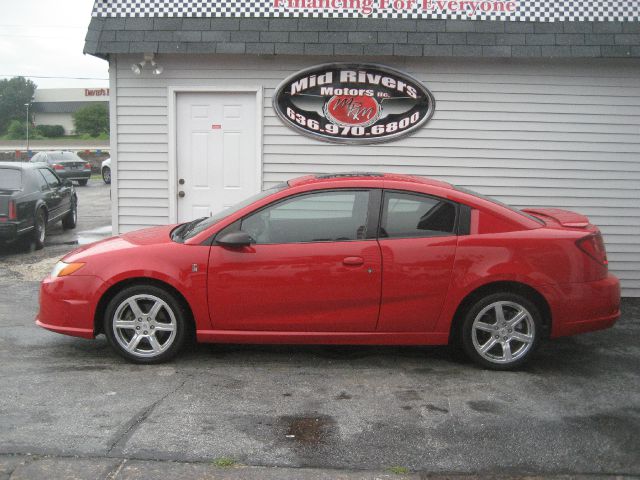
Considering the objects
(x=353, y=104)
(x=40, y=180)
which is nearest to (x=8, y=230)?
(x=40, y=180)

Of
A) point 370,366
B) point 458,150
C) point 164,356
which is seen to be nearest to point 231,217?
point 164,356

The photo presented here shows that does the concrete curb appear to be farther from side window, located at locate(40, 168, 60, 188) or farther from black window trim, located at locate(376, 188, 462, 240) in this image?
side window, located at locate(40, 168, 60, 188)

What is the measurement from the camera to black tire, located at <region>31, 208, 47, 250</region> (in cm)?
1235

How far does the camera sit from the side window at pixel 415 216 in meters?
5.75

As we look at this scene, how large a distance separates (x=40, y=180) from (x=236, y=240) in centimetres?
893

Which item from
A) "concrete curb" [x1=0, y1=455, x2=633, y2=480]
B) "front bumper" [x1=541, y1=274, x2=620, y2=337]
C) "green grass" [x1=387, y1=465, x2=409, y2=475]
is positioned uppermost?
"front bumper" [x1=541, y1=274, x2=620, y2=337]

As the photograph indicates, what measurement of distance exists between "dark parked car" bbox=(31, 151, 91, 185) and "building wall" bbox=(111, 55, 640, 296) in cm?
2168

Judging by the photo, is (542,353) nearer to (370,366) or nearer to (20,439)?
(370,366)

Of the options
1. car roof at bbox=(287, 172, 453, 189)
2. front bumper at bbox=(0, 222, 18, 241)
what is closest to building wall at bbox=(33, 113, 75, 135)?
front bumper at bbox=(0, 222, 18, 241)

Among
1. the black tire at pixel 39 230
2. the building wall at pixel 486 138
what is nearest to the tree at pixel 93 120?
the black tire at pixel 39 230

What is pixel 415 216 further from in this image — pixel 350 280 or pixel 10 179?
pixel 10 179

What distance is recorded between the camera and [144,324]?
227 inches

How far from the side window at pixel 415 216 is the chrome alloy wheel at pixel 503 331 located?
0.71m

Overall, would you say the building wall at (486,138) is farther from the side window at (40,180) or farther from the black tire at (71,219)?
the black tire at (71,219)
